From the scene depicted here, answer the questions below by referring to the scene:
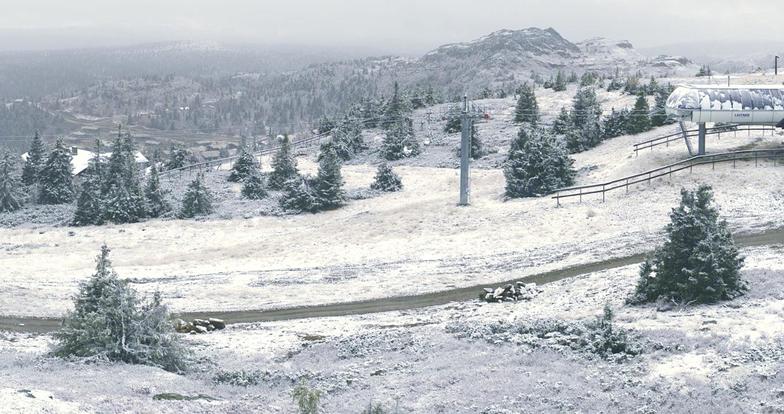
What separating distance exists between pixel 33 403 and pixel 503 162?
5863 cm

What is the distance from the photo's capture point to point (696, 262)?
90.8 ft

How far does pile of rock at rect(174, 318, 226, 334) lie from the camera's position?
32938 mm

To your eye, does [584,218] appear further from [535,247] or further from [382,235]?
[382,235]

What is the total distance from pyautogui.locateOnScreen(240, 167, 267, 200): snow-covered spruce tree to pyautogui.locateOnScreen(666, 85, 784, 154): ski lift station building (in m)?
35.5

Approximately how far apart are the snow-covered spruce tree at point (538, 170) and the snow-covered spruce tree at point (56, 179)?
1835 inches

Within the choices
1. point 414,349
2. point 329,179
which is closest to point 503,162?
point 329,179

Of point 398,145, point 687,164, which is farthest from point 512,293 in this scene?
point 398,145

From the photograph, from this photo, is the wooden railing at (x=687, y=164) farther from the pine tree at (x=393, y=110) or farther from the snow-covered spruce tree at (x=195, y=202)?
the pine tree at (x=393, y=110)

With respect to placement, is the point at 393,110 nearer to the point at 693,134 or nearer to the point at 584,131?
the point at 584,131

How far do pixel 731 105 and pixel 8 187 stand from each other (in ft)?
208

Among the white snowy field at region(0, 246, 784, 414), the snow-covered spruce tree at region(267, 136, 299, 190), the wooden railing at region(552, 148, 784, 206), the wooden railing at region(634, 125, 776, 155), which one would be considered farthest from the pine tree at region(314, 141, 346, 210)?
the white snowy field at region(0, 246, 784, 414)

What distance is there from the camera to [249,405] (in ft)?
68.7

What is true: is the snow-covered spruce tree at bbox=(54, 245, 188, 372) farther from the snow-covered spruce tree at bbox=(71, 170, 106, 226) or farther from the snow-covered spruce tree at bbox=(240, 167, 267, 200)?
the snow-covered spruce tree at bbox=(240, 167, 267, 200)

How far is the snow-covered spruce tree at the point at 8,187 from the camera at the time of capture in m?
75.8
